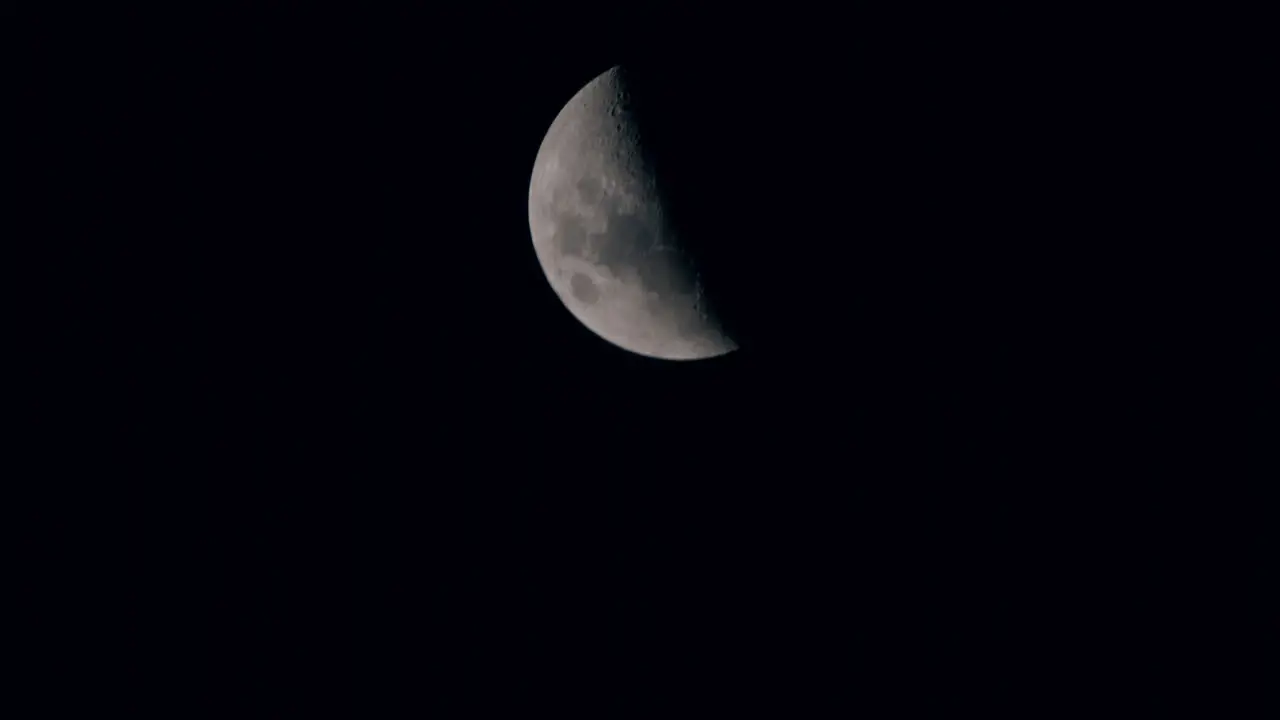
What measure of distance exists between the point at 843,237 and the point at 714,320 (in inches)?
39.9

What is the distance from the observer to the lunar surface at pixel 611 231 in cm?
505

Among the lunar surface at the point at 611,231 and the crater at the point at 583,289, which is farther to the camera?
the crater at the point at 583,289

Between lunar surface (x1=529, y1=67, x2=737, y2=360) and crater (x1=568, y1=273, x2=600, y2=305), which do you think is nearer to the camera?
lunar surface (x1=529, y1=67, x2=737, y2=360)

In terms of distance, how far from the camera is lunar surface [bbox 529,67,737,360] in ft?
16.6

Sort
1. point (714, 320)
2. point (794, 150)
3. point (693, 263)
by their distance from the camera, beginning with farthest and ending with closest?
Answer: point (714, 320)
point (693, 263)
point (794, 150)

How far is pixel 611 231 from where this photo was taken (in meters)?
5.05

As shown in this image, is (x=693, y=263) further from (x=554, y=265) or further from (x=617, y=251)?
(x=554, y=265)

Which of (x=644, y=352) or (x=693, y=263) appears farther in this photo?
(x=644, y=352)

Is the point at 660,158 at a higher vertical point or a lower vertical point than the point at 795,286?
higher

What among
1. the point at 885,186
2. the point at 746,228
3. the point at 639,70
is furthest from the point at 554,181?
the point at 885,186

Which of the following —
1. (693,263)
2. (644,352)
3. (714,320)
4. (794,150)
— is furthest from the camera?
(644,352)

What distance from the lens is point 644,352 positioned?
19.5 feet

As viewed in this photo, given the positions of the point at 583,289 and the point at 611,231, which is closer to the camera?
the point at 611,231

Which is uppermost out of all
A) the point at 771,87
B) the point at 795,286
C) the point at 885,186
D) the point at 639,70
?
the point at 639,70
